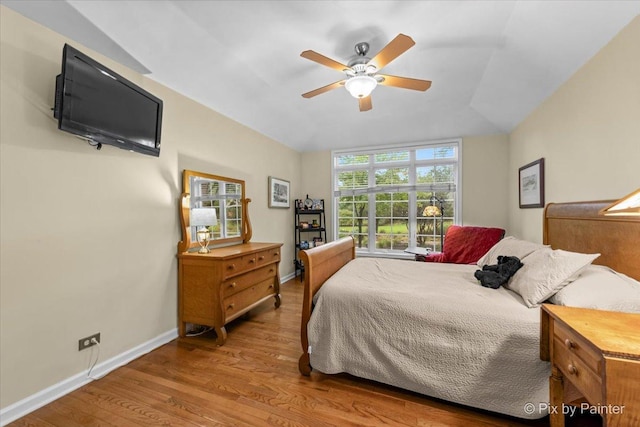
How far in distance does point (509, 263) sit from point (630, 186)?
2.73 feet

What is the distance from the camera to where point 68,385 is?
178cm

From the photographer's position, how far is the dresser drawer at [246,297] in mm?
2509

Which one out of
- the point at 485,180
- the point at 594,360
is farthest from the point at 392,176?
the point at 594,360

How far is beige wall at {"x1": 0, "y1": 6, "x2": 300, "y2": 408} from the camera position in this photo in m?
1.56

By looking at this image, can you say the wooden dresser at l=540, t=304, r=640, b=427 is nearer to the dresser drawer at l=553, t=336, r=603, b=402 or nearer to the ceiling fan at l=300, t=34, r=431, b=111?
the dresser drawer at l=553, t=336, r=603, b=402

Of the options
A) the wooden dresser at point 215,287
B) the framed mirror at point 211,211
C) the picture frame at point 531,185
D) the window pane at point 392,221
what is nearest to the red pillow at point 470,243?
the picture frame at point 531,185

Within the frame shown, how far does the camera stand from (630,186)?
1.67 meters

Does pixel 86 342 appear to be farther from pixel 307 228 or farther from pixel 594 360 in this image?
pixel 307 228

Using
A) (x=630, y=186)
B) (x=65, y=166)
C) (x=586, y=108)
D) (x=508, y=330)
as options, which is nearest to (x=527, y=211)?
(x=586, y=108)

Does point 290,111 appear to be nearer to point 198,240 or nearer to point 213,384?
point 198,240

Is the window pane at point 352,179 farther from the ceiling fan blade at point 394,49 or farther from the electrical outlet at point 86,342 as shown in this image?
the electrical outlet at point 86,342

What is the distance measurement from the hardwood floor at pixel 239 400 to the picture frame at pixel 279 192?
2.42 m

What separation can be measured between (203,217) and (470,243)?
3.29 meters

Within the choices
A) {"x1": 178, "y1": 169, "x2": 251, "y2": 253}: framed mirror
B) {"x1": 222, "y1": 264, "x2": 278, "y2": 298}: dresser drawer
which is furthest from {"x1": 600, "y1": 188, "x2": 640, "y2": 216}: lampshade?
{"x1": 178, "y1": 169, "x2": 251, "y2": 253}: framed mirror
